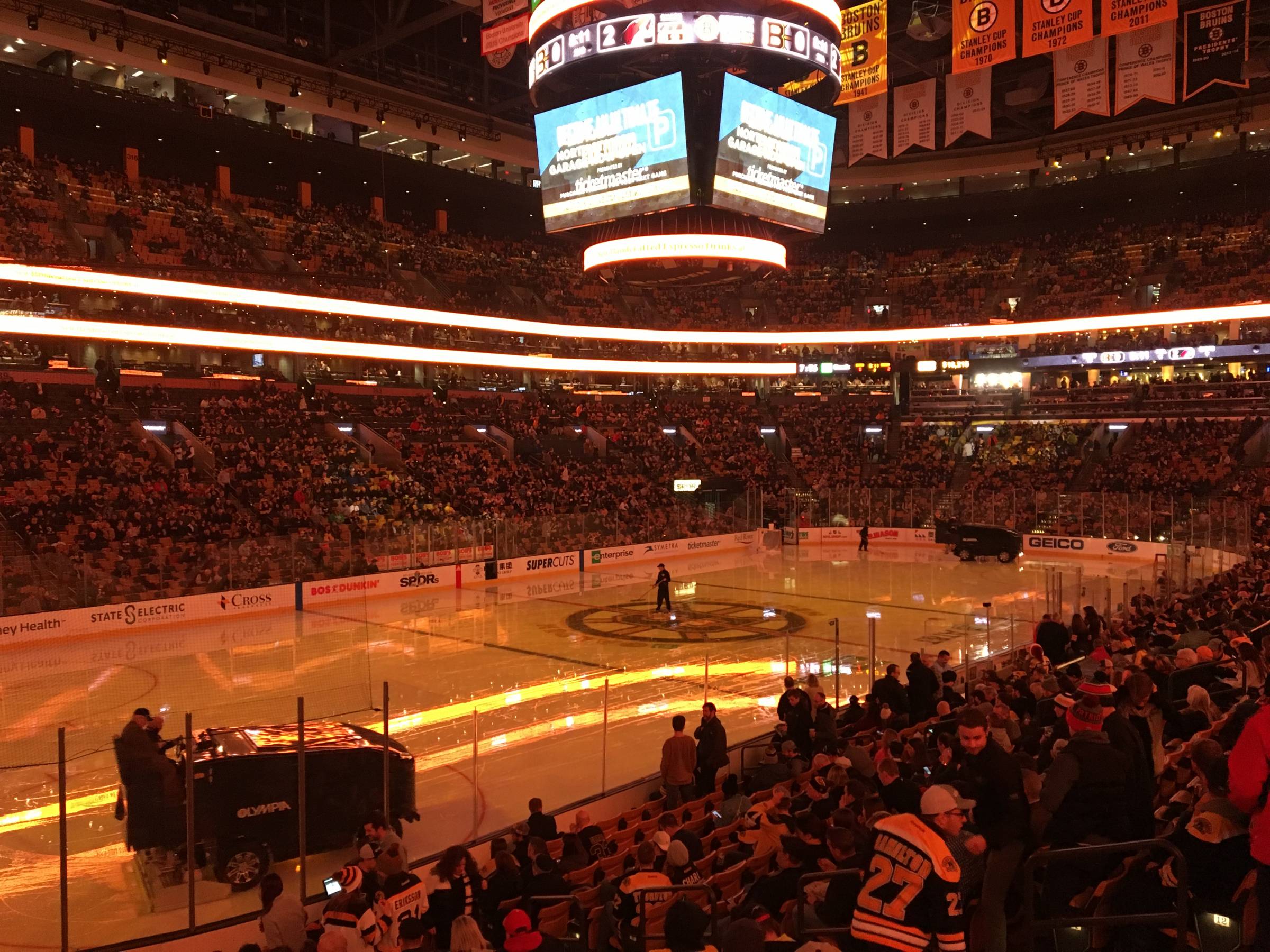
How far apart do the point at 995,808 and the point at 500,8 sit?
1916cm

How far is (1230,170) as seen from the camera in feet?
144

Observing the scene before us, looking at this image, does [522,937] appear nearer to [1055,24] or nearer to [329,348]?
[1055,24]

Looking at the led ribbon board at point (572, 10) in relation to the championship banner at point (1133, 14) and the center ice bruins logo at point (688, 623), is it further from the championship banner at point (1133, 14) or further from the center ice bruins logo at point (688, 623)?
the center ice bruins logo at point (688, 623)

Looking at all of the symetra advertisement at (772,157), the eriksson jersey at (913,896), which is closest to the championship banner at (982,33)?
the symetra advertisement at (772,157)

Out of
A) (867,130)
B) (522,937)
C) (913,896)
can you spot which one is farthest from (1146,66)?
(913,896)

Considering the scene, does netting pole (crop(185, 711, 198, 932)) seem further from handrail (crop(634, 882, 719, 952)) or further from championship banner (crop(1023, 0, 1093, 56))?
championship banner (crop(1023, 0, 1093, 56))

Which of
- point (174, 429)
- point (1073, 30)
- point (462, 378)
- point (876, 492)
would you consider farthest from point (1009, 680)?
point (462, 378)

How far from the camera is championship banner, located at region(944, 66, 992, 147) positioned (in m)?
23.6

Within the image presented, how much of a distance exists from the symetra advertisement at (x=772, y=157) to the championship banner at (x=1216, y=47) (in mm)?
6809

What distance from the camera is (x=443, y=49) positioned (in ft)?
125

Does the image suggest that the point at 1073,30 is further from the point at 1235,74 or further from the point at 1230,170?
the point at 1230,170

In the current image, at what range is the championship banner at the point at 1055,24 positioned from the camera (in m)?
17.2

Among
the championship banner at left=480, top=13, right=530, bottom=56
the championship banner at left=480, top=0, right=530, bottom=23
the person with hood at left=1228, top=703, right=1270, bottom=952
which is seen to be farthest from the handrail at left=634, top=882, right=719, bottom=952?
the championship banner at left=480, top=0, right=530, bottom=23

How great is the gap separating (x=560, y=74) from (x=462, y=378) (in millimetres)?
24604
